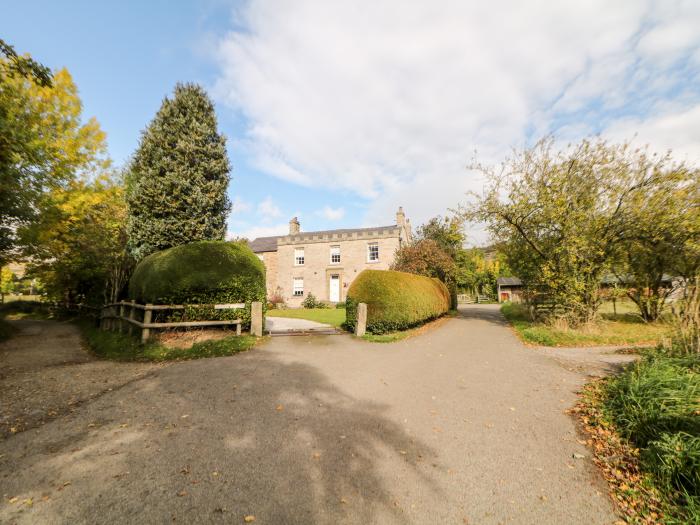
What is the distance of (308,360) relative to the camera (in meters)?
8.01

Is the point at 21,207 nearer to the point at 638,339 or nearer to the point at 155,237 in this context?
the point at 155,237

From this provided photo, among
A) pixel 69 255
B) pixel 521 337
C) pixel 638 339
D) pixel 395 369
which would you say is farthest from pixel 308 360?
pixel 69 255

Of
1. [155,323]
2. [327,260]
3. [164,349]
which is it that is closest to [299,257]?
[327,260]

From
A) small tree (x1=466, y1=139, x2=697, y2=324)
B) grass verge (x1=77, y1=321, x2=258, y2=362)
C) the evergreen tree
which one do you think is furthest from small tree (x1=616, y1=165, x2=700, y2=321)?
the evergreen tree

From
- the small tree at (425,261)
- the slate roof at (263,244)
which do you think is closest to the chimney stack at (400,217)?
the small tree at (425,261)

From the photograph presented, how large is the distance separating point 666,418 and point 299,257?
29427mm

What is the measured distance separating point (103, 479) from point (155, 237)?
35.9ft

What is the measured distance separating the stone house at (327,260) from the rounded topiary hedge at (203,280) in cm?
1921

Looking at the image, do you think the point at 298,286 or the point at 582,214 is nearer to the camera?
the point at 582,214

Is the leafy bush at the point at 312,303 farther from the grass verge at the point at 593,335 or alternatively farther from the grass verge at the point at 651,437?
the grass verge at the point at 651,437

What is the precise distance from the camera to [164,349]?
8430 mm

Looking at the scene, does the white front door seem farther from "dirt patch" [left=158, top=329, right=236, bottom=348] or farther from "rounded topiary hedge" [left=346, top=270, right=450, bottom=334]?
"dirt patch" [left=158, top=329, right=236, bottom=348]

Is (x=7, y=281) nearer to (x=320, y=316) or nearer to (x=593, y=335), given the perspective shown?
(x=320, y=316)

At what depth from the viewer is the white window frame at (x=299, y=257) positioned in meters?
31.4
